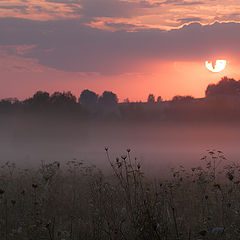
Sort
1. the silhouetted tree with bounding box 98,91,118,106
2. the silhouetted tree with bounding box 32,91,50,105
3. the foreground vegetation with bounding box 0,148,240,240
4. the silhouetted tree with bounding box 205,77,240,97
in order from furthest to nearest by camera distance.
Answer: the silhouetted tree with bounding box 98,91,118,106 → the silhouetted tree with bounding box 205,77,240,97 → the silhouetted tree with bounding box 32,91,50,105 → the foreground vegetation with bounding box 0,148,240,240

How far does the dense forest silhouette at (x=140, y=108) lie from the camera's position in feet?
127

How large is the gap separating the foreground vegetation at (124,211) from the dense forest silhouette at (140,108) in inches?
1003

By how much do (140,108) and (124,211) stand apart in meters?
52.6

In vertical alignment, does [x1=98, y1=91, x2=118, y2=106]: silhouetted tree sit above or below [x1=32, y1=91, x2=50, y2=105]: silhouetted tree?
above

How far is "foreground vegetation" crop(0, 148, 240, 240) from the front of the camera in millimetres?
5340

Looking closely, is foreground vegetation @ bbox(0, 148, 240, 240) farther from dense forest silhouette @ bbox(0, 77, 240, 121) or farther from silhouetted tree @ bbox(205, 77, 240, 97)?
silhouetted tree @ bbox(205, 77, 240, 97)

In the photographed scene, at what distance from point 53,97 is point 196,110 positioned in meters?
28.2

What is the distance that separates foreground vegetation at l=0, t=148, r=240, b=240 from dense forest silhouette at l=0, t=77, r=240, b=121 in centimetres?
2549

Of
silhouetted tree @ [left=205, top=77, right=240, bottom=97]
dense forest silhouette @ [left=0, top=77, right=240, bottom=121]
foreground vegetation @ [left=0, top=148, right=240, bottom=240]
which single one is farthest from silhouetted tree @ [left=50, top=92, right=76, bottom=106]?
silhouetted tree @ [left=205, top=77, right=240, bottom=97]

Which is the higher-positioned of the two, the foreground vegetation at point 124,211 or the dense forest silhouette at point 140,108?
the dense forest silhouette at point 140,108

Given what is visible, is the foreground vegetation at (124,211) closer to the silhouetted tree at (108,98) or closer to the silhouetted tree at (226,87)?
the silhouetted tree at (226,87)

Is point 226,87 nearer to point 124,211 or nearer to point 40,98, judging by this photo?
point 40,98

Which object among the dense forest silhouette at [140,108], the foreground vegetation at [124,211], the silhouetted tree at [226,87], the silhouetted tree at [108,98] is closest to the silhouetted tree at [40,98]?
the dense forest silhouette at [140,108]

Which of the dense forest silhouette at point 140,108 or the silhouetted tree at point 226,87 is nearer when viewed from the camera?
the dense forest silhouette at point 140,108
